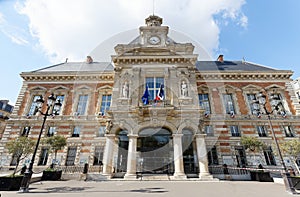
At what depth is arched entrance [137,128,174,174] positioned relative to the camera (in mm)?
13484

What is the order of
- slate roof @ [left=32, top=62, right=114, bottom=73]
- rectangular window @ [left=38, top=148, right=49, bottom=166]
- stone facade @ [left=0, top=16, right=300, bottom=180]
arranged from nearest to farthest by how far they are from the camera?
stone facade @ [left=0, top=16, right=300, bottom=180] < rectangular window @ [left=38, top=148, right=49, bottom=166] < slate roof @ [left=32, top=62, right=114, bottom=73]

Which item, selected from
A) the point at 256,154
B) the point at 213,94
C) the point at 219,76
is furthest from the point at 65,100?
the point at 256,154

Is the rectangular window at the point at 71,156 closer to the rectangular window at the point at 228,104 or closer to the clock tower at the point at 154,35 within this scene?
the clock tower at the point at 154,35

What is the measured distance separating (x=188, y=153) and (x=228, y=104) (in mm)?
7857

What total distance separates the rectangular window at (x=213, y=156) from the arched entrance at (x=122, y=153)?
7.79m

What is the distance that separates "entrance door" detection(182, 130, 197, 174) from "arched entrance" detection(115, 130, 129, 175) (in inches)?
203

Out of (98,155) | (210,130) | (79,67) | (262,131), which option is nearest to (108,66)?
(79,67)

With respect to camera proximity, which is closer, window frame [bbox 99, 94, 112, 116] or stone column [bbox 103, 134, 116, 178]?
stone column [bbox 103, 134, 116, 178]

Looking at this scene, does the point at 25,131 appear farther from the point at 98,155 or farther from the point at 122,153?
the point at 122,153

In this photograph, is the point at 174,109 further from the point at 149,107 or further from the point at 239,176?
the point at 239,176

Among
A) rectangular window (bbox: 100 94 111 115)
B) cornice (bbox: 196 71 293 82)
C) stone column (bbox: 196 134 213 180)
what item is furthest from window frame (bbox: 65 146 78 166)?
cornice (bbox: 196 71 293 82)

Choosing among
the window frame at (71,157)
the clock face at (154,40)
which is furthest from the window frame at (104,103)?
the clock face at (154,40)

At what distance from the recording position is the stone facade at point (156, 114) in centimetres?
1332

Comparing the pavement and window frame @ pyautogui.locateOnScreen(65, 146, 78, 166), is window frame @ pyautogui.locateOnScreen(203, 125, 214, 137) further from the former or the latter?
window frame @ pyautogui.locateOnScreen(65, 146, 78, 166)
